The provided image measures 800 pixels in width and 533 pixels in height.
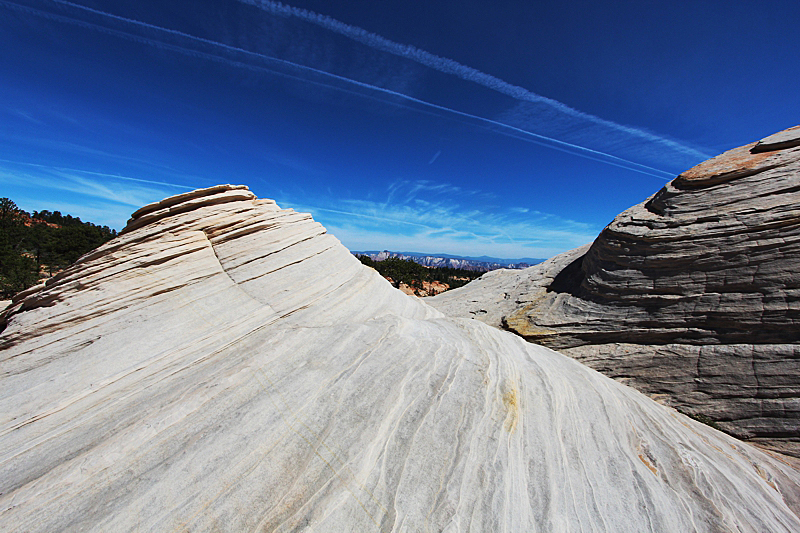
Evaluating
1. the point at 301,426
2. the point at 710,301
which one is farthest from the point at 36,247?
the point at 710,301

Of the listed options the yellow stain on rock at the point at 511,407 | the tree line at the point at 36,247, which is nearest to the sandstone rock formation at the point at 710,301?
the yellow stain on rock at the point at 511,407

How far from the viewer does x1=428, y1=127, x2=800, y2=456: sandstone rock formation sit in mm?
11484

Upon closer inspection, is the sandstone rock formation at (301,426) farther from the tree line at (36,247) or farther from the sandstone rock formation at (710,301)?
the tree line at (36,247)

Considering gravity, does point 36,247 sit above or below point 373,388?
above

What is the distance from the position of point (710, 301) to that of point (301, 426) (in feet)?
57.5

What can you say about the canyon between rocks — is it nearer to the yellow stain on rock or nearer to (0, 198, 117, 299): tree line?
the yellow stain on rock

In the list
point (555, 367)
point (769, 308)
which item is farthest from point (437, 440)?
point (769, 308)

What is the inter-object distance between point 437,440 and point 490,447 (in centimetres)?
126

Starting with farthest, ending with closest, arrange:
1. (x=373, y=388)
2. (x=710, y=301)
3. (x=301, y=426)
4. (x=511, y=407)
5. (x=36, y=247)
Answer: (x=36, y=247), (x=710, y=301), (x=511, y=407), (x=373, y=388), (x=301, y=426)

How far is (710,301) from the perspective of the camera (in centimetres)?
1293

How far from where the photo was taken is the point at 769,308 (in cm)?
1173

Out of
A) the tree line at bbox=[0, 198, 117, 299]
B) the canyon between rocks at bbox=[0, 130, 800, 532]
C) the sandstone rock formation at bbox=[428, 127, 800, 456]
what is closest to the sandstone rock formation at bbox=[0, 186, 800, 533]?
the canyon between rocks at bbox=[0, 130, 800, 532]

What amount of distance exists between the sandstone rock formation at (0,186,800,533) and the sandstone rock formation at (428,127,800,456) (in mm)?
2417

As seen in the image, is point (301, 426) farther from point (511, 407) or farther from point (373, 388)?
point (511, 407)
